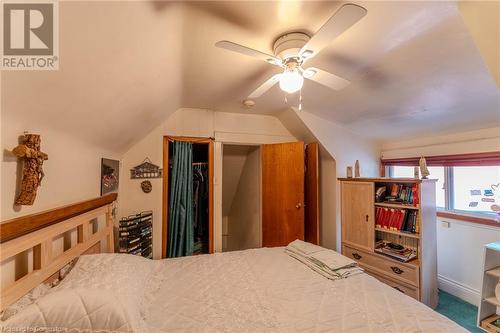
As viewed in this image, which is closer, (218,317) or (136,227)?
(218,317)

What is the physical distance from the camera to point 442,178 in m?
2.84

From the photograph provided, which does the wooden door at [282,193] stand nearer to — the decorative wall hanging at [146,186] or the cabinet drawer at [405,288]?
the cabinet drawer at [405,288]

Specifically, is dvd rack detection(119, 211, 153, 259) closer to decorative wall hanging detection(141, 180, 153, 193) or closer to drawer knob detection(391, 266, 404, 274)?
decorative wall hanging detection(141, 180, 153, 193)

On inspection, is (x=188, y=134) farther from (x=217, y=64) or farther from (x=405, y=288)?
(x=405, y=288)

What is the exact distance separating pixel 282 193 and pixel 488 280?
2.20 metres

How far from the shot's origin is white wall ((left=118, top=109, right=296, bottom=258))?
264cm

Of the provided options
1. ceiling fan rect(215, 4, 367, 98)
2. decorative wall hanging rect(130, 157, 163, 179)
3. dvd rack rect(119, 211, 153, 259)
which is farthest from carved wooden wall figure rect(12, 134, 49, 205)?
decorative wall hanging rect(130, 157, 163, 179)

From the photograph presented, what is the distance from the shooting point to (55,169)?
1261 mm

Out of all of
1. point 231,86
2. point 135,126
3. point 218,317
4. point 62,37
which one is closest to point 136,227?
point 135,126

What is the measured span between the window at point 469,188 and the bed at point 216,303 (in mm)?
2045

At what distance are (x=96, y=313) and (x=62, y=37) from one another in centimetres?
107

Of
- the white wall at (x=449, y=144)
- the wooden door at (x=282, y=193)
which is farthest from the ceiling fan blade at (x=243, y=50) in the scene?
the white wall at (x=449, y=144)

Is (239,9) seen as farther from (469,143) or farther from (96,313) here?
(469,143)

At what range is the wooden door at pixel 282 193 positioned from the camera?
3.09 m
